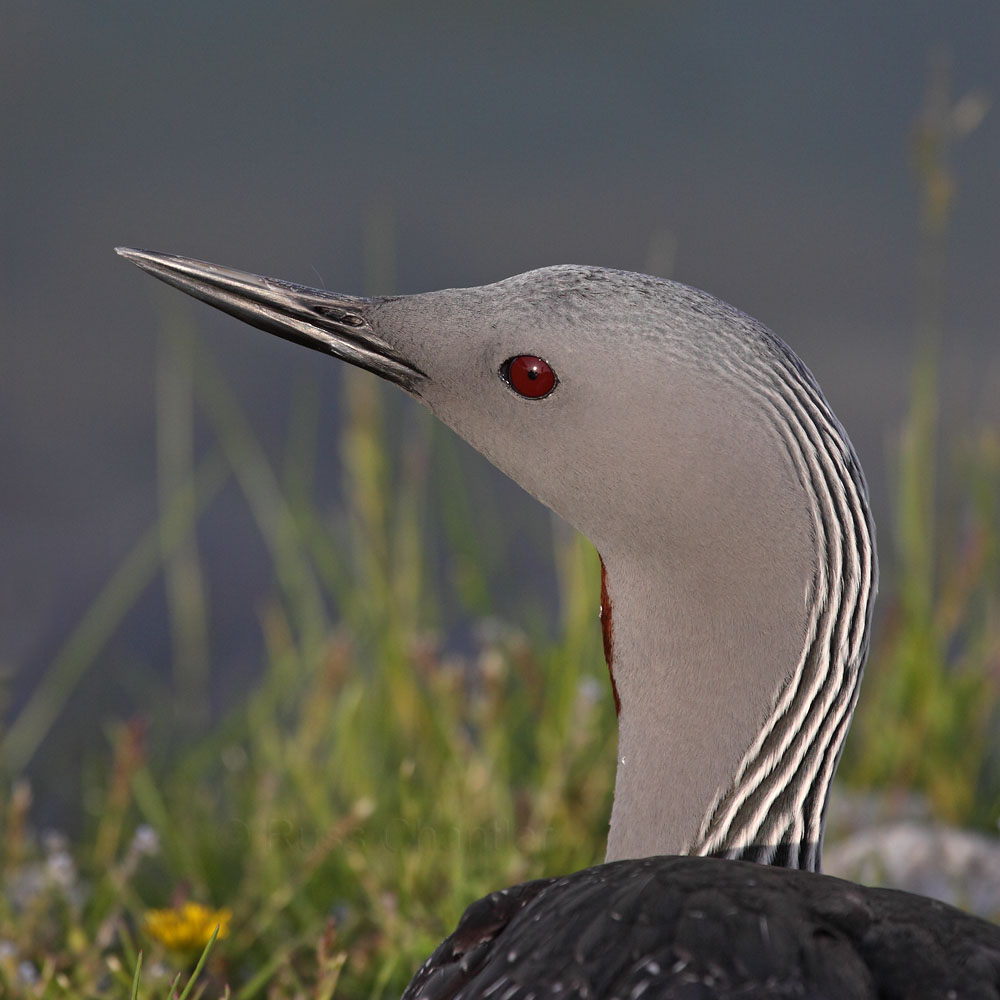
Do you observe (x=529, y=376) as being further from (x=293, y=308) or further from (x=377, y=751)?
(x=377, y=751)

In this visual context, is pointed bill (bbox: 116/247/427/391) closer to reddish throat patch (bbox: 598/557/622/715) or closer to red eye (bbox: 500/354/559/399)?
red eye (bbox: 500/354/559/399)

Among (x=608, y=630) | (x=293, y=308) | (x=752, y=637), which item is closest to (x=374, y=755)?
(x=608, y=630)

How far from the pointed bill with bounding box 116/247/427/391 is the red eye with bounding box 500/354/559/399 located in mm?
236

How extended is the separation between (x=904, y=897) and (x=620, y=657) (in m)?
0.64

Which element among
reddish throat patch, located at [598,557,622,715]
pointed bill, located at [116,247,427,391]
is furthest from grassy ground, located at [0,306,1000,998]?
pointed bill, located at [116,247,427,391]

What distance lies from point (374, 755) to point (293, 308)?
1.85 meters

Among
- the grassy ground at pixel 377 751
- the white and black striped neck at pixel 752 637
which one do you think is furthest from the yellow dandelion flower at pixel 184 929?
the white and black striped neck at pixel 752 637

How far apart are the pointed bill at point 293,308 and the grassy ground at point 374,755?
0.96 metres

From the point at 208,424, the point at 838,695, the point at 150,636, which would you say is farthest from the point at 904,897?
the point at 208,424

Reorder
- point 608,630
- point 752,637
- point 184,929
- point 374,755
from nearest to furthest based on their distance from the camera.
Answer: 1. point 752,637
2. point 608,630
3. point 184,929
4. point 374,755

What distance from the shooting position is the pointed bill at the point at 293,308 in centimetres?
247

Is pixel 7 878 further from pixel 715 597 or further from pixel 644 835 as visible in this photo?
pixel 715 597

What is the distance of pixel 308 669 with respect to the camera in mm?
4242

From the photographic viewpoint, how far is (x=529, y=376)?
7.49 feet
